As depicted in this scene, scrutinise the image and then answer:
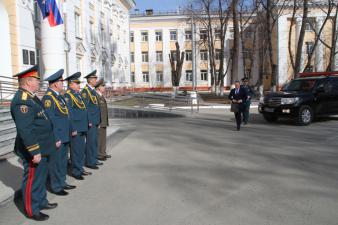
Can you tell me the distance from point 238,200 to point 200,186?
91 cm

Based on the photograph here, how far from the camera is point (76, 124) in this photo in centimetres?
697

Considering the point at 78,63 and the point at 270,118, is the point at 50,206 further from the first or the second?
the point at 78,63

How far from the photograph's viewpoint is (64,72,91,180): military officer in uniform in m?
6.93

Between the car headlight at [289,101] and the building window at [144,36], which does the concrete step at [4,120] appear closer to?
the car headlight at [289,101]

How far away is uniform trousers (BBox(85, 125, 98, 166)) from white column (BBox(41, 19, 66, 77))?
10.9 metres

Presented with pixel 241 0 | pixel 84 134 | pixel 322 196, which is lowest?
pixel 322 196

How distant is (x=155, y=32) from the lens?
67125 millimetres

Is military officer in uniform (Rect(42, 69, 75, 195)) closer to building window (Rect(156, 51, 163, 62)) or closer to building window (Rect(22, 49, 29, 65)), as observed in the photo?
building window (Rect(22, 49, 29, 65))

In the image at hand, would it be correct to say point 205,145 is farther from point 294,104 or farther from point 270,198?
point 294,104

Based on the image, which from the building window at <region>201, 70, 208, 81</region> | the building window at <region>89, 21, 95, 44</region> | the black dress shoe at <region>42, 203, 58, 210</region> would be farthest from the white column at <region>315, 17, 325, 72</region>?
the black dress shoe at <region>42, 203, 58, 210</region>

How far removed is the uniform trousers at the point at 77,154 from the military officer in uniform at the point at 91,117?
468mm

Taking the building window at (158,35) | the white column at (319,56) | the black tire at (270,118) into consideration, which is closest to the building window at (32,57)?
the black tire at (270,118)

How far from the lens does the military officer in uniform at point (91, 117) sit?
7.61 metres

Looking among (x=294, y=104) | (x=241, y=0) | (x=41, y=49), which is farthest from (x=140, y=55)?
(x=294, y=104)
